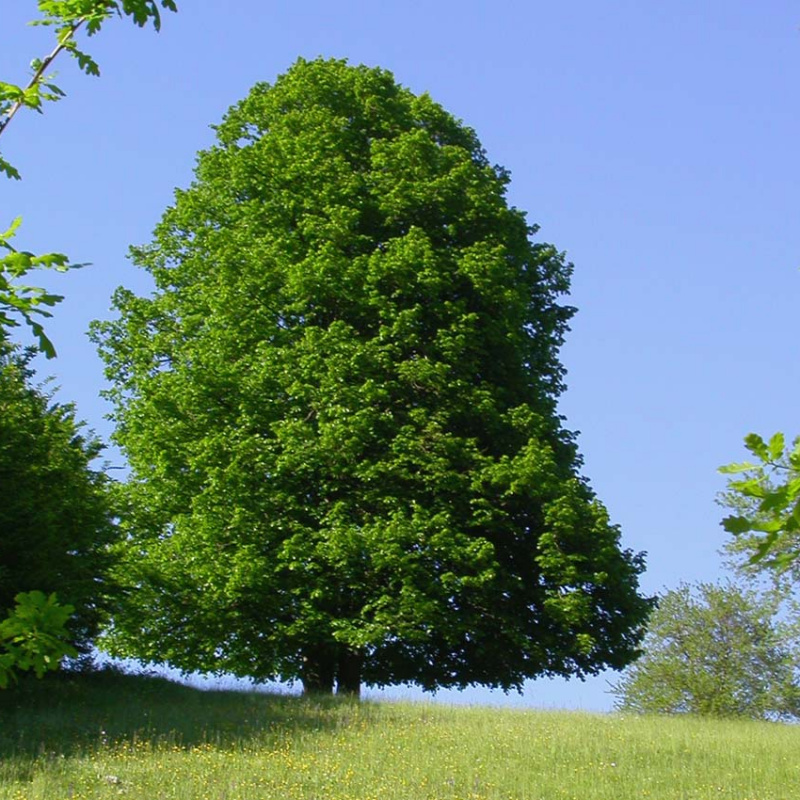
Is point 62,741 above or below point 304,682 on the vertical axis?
below

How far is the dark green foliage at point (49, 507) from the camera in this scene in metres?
19.4

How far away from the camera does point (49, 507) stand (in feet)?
65.3

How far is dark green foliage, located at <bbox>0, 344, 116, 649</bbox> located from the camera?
63.7 ft

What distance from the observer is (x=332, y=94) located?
84.7ft

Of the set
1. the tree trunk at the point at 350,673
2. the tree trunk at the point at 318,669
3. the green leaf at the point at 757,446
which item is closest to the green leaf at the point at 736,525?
the green leaf at the point at 757,446

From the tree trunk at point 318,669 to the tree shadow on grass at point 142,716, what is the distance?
5.04ft

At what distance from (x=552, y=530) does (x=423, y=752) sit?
20.5 feet

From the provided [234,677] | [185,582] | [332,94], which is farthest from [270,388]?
Result: [332,94]

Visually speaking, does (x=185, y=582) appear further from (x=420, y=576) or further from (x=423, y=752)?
(x=423, y=752)

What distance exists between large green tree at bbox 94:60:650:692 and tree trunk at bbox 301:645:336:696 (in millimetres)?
46

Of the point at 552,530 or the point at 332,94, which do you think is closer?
the point at 552,530

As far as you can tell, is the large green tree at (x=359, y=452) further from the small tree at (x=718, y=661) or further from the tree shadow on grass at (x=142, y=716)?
the small tree at (x=718, y=661)

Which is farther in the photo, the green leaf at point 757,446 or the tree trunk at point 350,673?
the tree trunk at point 350,673

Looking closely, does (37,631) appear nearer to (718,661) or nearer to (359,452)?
(359,452)
